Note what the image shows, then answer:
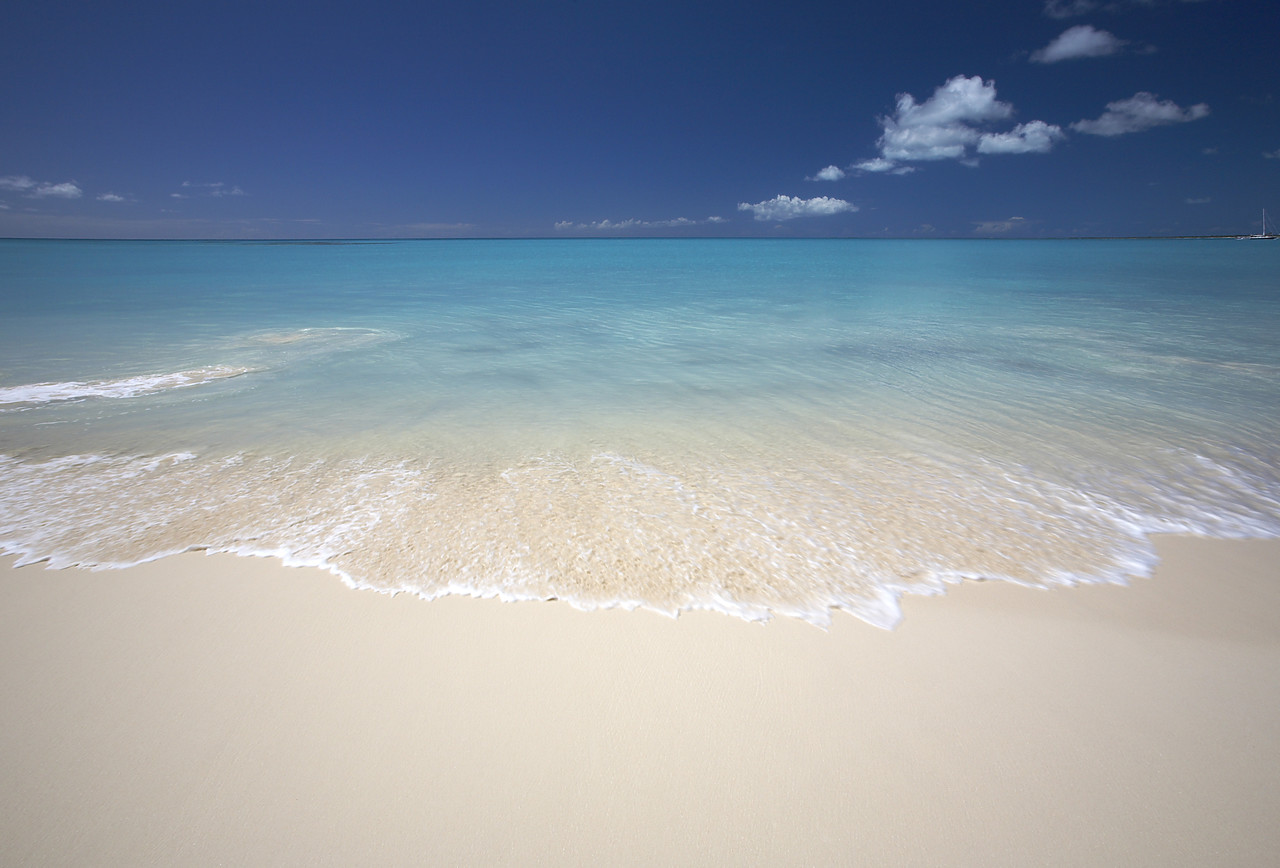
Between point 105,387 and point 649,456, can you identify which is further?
point 105,387

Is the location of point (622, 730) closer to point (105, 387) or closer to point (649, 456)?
point (649, 456)

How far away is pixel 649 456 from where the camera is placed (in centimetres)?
521

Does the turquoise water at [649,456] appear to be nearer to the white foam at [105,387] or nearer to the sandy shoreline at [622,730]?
the white foam at [105,387]

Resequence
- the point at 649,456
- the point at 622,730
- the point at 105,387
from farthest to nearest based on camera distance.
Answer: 1. the point at 105,387
2. the point at 649,456
3. the point at 622,730

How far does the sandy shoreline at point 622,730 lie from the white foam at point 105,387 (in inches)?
197

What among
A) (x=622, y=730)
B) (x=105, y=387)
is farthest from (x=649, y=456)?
(x=105, y=387)

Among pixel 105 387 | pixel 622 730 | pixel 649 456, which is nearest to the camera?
pixel 622 730

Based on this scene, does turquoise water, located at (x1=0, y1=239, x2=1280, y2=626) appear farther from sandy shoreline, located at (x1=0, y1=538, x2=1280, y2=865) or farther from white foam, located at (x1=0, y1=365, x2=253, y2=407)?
sandy shoreline, located at (x1=0, y1=538, x2=1280, y2=865)

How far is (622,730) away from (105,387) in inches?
339

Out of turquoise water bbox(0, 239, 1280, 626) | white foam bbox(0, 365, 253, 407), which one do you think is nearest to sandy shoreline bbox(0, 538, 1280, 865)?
turquoise water bbox(0, 239, 1280, 626)

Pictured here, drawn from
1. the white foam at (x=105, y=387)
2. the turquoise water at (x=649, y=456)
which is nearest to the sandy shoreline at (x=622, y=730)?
the turquoise water at (x=649, y=456)

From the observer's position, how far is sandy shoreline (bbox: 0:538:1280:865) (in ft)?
6.39

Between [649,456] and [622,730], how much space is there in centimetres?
303

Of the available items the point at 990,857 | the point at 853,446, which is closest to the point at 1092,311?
the point at 853,446
